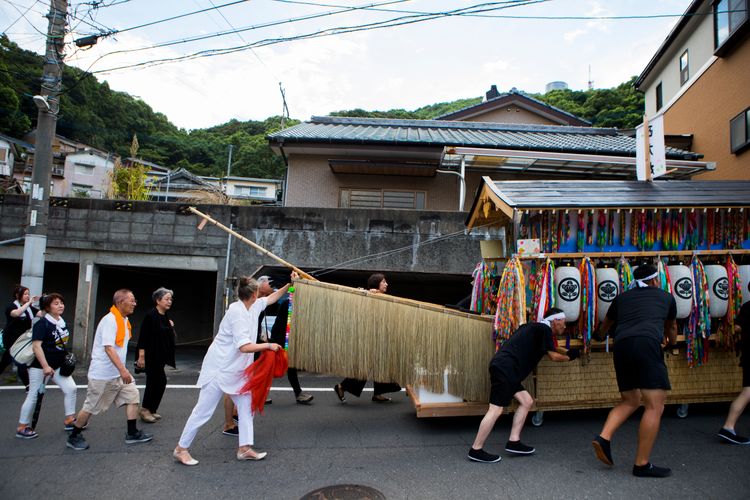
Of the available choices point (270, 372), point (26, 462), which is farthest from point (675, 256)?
point (26, 462)

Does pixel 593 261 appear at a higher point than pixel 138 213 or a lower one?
lower

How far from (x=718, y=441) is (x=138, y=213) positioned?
1063 centimetres

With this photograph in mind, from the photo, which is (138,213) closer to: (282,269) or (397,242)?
(282,269)

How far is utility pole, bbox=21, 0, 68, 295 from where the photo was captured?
8672mm

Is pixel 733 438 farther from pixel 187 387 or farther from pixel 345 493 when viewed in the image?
pixel 187 387

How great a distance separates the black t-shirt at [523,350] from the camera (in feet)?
14.9

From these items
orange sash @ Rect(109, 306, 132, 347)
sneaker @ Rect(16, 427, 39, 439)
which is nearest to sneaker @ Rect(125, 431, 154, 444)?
orange sash @ Rect(109, 306, 132, 347)

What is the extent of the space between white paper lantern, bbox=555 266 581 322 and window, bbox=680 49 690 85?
44.4 feet

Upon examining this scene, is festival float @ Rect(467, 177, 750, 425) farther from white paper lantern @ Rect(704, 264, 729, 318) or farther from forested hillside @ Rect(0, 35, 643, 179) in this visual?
forested hillside @ Rect(0, 35, 643, 179)

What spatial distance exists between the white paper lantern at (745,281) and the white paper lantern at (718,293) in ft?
0.82

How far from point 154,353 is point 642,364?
5.21 metres

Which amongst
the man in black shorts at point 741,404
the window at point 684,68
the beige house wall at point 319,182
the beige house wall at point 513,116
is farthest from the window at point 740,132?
the man in black shorts at point 741,404

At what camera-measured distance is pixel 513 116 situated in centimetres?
1838

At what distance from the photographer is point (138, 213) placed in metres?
10.4
